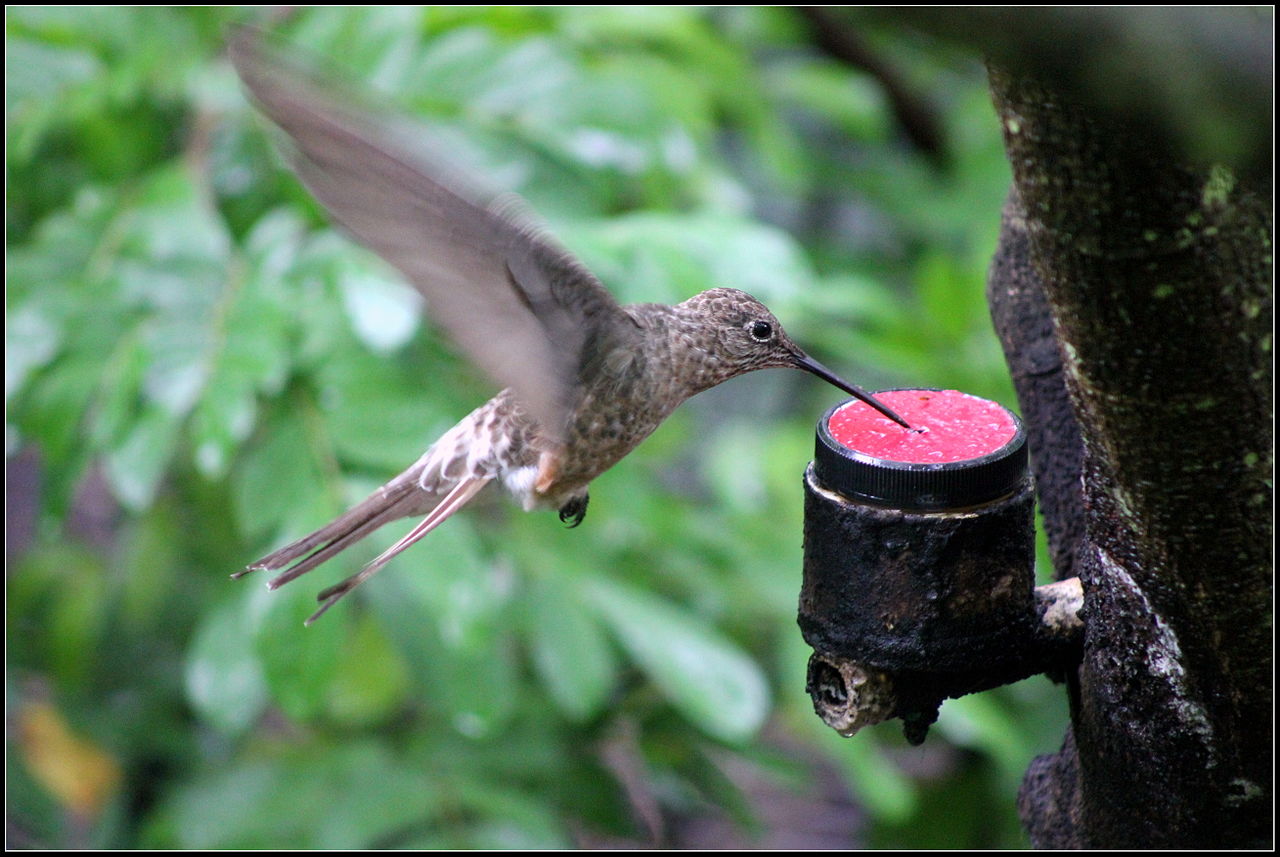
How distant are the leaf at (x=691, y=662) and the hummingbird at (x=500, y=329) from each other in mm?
438

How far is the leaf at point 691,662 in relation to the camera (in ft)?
7.32

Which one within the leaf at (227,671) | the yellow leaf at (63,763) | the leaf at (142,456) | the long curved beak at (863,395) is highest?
the long curved beak at (863,395)

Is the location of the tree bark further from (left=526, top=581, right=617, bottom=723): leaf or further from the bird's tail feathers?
(left=526, top=581, right=617, bottom=723): leaf

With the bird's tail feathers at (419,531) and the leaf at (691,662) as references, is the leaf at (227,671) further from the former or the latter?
the leaf at (691,662)

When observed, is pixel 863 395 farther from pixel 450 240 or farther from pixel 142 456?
pixel 142 456

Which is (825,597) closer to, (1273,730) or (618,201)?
(1273,730)

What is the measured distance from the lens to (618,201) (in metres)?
3.15

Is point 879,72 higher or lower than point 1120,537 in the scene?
lower

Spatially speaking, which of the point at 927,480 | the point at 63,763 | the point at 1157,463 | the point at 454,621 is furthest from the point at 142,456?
the point at 63,763

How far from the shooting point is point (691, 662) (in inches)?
89.4

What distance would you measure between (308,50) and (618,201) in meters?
0.99

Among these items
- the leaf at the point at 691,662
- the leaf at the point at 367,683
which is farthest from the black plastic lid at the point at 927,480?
the leaf at the point at 367,683

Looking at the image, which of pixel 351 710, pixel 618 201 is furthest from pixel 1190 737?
pixel 618 201

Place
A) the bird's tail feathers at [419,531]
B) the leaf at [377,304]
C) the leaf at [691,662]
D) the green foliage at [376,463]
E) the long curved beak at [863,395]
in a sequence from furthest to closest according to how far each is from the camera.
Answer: the leaf at [691,662]
the green foliage at [376,463]
the leaf at [377,304]
the bird's tail feathers at [419,531]
the long curved beak at [863,395]
